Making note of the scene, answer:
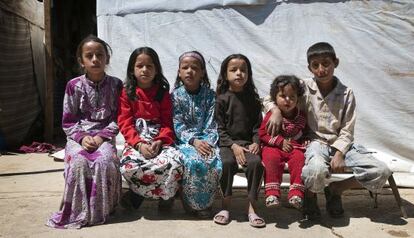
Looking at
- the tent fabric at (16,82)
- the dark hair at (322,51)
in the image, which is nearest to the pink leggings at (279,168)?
the dark hair at (322,51)

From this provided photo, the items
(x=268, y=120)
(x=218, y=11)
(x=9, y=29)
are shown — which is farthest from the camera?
(x=9, y=29)

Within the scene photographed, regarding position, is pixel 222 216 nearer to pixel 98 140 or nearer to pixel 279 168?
pixel 279 168

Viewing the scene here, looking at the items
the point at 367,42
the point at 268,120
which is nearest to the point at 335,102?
the point at 268,120

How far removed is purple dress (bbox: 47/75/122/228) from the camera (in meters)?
2.82

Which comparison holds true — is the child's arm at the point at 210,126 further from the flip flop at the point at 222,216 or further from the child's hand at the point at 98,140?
the child's hand at the point at 98,140

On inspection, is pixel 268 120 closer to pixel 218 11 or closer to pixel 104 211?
pixel 104 211

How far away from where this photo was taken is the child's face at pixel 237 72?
3.14 meters

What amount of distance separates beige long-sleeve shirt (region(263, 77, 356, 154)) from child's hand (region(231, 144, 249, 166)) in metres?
0.38

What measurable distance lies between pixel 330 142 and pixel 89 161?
167cm

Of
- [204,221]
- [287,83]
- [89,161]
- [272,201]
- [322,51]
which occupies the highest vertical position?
[322,51]

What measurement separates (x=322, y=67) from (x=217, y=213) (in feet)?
4.12

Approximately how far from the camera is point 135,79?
3203 millimetres

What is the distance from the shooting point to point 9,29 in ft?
18.7

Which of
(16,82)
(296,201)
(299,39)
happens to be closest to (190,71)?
(296,201)
